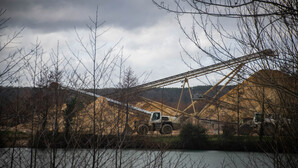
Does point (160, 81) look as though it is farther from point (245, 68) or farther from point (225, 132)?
point (245, 68)

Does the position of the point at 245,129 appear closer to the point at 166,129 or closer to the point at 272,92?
the point at 166,129

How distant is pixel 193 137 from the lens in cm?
1523

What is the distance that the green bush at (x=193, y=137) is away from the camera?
1524cm

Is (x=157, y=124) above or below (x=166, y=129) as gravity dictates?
above

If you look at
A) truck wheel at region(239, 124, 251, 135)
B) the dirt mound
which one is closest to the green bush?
truck wheel at region(239, 124, 251, 135)

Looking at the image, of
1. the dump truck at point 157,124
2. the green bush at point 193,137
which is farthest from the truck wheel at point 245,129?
the dump truck at point 157,124

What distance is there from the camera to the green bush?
15241 millimetres

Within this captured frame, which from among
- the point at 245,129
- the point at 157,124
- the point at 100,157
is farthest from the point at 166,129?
the point at 100,157

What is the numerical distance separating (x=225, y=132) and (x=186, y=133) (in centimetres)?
213

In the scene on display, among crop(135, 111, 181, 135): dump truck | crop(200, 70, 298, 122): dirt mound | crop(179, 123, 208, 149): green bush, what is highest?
crop(200, 70, 298, 122): dirt mound

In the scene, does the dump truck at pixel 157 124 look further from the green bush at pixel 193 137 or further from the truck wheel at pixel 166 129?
the green bush at pixel 193 137

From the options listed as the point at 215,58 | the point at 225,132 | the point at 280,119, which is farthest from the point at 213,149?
the point at 215,58

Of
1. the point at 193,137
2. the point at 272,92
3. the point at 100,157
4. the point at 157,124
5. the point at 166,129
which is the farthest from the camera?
the point at 166,129

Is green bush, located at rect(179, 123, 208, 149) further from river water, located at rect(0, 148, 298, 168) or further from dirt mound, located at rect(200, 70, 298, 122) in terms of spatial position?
dirt mound, located at rect(200, 70, 298, 122)
